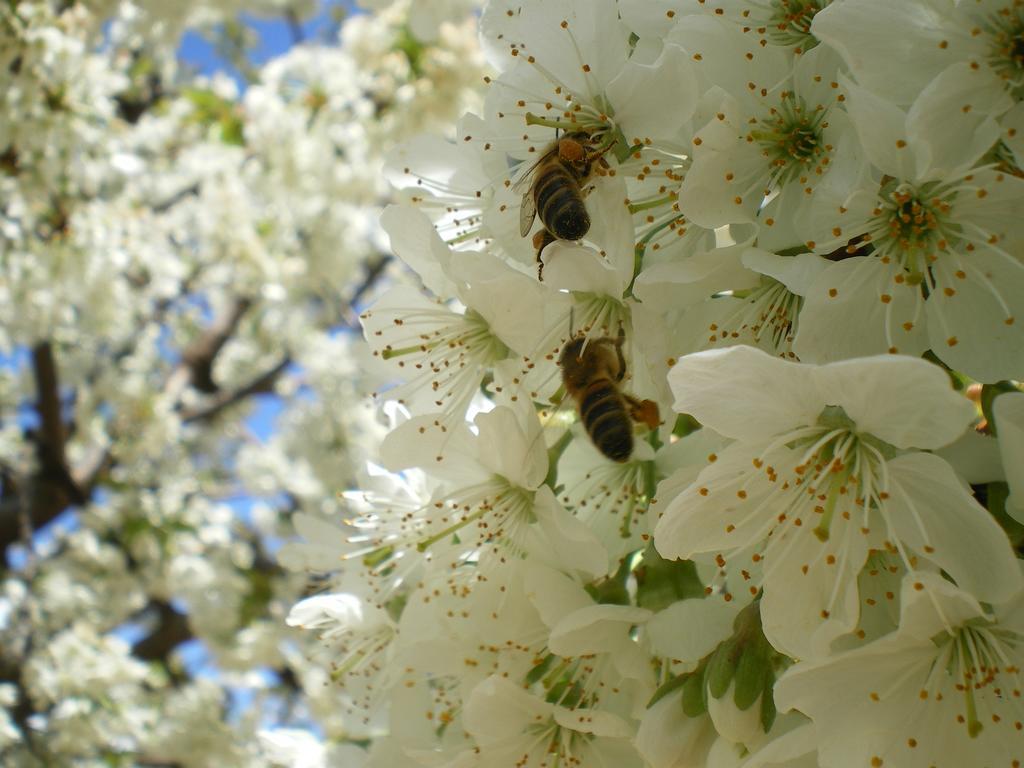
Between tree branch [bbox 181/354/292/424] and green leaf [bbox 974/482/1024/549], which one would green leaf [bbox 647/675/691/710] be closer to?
green leaf [bbox 974/482/1024/549]

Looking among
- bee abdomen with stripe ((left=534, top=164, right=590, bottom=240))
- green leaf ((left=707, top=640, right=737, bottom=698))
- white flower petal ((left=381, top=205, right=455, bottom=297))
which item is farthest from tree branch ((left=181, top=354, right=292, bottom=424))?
green leaf ((left=707, top=640, right=737, bottom=698))

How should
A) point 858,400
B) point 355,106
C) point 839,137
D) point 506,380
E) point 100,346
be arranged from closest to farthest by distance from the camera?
point 858,400
point 839,137
point 506,380
point 355,106
point 100,346

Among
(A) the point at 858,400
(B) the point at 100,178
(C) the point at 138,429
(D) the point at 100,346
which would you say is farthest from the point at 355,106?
(A) the point at 858,400

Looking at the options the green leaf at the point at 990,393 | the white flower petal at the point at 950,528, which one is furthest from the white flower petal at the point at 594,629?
the green leaf at the point at 990,393

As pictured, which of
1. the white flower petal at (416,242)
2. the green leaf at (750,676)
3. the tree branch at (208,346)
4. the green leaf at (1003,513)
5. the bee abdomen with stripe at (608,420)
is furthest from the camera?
the tree branch at (208,346)

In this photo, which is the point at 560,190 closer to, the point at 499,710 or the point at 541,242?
the point at 541,242

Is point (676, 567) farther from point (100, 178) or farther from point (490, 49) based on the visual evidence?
point (100, 178)

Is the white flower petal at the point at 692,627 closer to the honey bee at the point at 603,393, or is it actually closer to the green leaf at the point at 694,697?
the green leaf at the point at 694,697
